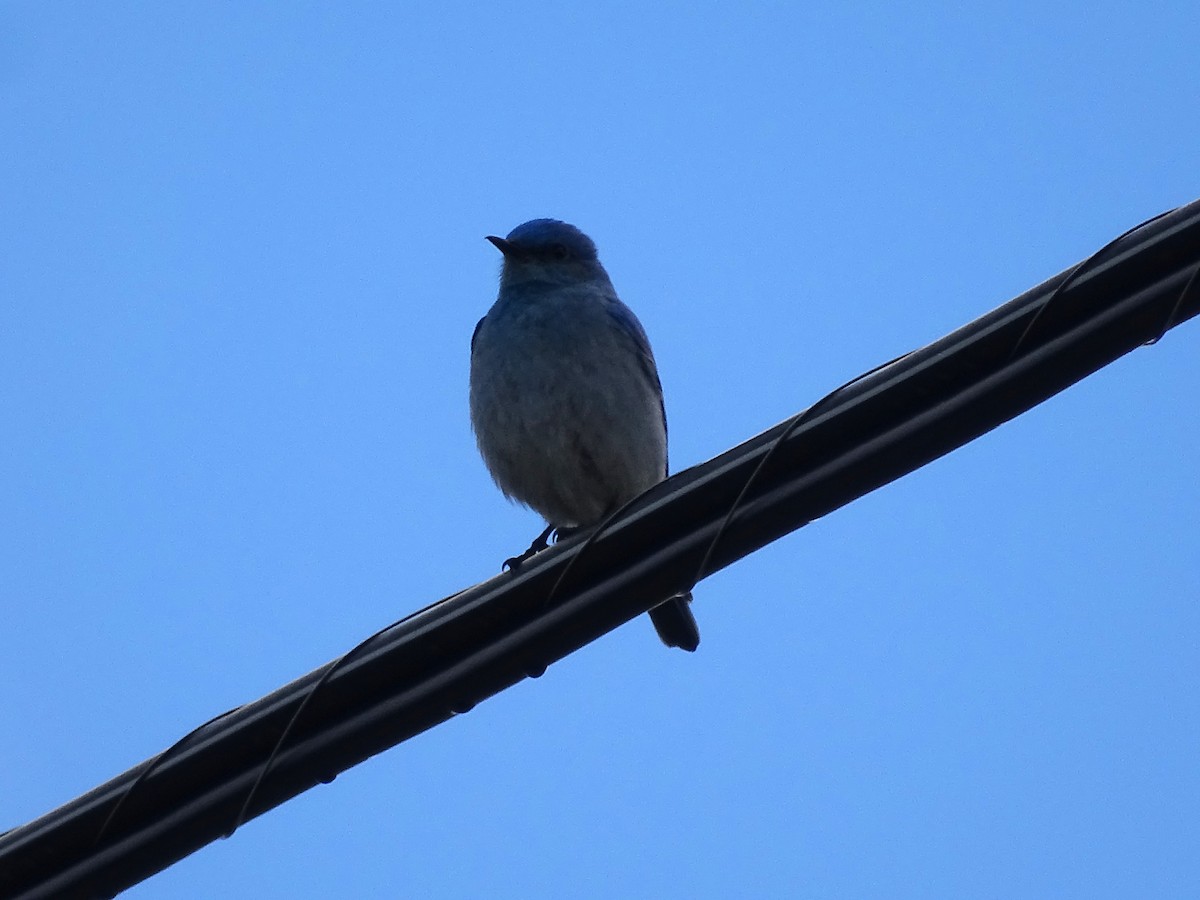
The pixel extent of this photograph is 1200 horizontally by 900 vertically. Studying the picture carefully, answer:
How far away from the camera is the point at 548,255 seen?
32.3 ft

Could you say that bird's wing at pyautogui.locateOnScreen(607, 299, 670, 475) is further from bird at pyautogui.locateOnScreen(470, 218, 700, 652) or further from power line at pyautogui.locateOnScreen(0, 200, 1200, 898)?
power line at pyautogui.locateOnScreen(0, 200, 1200, 898)

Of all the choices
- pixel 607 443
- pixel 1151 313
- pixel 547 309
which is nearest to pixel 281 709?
pixel 1151 313

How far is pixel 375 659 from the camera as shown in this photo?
4250mm

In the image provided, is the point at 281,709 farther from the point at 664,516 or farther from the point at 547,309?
the point at 547,309

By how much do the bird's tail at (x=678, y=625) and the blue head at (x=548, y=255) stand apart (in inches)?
89.4

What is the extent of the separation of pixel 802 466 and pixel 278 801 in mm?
1748

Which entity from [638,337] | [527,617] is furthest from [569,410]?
[527,617]

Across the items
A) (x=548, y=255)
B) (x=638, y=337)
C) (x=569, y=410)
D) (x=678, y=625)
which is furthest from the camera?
(x=548, y=255)

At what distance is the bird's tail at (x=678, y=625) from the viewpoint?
8461 mm

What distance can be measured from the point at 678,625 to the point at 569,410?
1379mm

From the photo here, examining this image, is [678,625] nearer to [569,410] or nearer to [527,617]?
[569,410]

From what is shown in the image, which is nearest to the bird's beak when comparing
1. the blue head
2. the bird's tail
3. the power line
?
the blue head

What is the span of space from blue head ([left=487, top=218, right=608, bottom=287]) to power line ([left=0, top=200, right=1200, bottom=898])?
532 centimetres

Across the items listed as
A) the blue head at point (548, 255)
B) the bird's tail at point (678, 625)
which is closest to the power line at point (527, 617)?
the bird's tail at point (678, 625)
